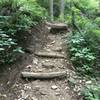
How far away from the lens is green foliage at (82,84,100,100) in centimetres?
412

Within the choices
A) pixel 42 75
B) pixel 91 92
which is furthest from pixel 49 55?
pixel 91 92

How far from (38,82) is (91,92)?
1.22 metres

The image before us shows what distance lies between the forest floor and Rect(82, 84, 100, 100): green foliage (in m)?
0.16

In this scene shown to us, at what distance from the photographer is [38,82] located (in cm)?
473

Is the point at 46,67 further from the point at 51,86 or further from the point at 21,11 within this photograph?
the point at 21,11

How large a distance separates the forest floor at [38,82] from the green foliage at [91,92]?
163mm

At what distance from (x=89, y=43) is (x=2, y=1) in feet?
9.81

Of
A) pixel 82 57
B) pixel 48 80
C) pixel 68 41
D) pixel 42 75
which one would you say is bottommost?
pixel 48 80

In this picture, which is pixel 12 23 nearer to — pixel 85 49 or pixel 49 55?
pixel 49 55

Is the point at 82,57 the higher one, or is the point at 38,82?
the point at 82,57

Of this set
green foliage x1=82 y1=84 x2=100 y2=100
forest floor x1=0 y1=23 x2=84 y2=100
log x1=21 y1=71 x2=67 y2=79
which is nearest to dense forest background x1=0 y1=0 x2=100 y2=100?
green foliage x1=82 y1=84 x2=100 y2=100

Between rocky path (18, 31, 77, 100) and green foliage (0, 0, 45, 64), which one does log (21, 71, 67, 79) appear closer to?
rocky path (18, 31, 77, 100)

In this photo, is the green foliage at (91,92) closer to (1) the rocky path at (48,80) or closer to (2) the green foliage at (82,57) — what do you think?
(1) the rocky path at (48,80)

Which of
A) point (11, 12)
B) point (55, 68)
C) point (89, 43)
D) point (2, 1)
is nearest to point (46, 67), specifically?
point (55, 68)
